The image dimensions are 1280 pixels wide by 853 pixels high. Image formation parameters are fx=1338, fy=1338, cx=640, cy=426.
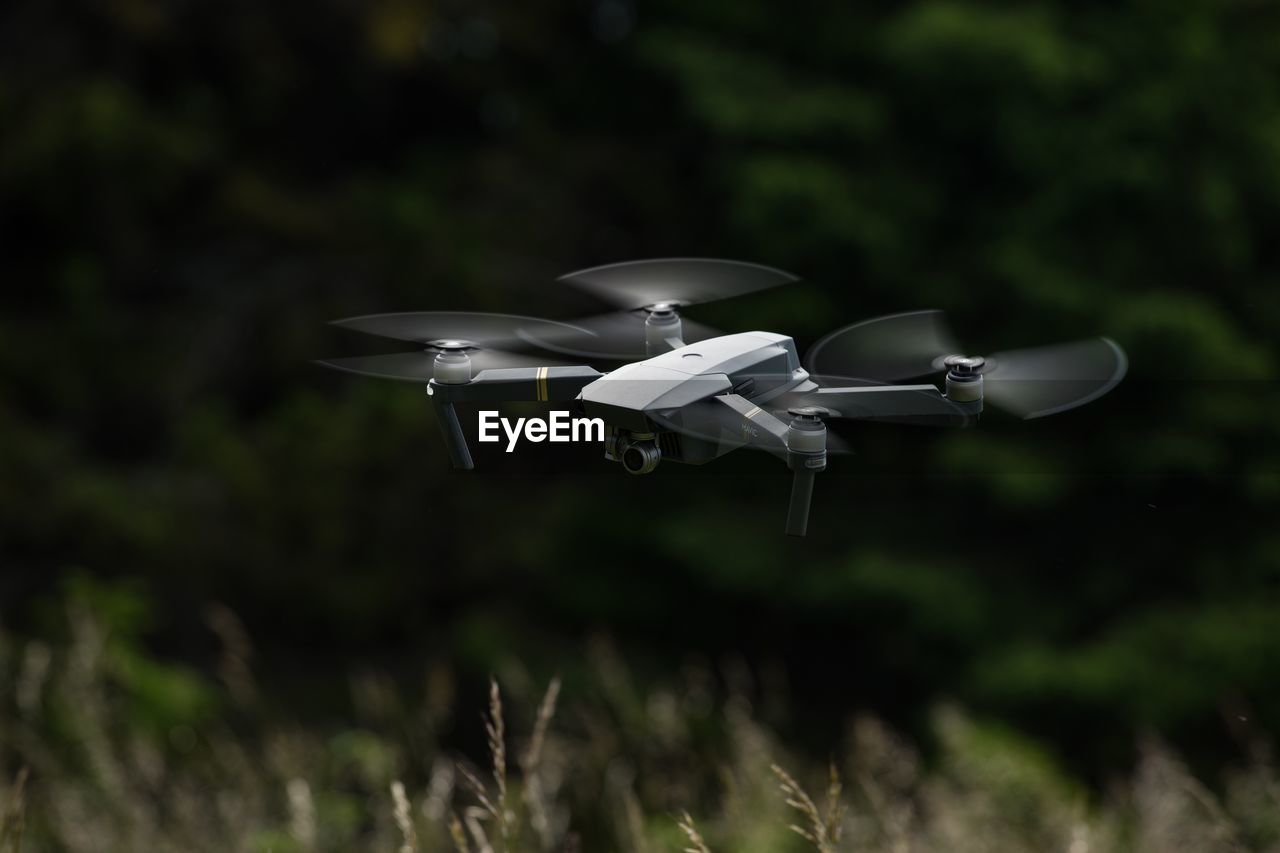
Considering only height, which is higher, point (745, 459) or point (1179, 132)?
point (1179, 132)

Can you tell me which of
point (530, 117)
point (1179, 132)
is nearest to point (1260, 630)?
point (1179, 132)

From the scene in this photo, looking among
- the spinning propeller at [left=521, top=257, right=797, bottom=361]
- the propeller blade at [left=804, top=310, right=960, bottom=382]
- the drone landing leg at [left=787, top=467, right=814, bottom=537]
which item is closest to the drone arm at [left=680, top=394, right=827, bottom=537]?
the drone landing leg at [left=787, top=467, right=814, bottom=537]

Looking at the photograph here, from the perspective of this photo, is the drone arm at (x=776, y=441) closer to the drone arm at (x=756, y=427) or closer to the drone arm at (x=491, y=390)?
the drone arm at (x=756, y=427)

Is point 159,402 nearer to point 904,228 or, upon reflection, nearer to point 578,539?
point 578,539

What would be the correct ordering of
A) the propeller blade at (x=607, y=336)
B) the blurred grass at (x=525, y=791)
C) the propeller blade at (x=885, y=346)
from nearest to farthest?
the propeller blade at (x=885, y=346), the propeller blade at (x=607, y=336), the blurred grass at (x=525, y=791)

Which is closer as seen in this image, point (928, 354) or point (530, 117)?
point (928, 354)

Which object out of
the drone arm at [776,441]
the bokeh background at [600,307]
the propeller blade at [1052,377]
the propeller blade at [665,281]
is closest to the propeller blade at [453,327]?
the propeller blade at [665,281]

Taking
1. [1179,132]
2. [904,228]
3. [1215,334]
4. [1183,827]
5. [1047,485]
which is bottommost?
[1183,827]

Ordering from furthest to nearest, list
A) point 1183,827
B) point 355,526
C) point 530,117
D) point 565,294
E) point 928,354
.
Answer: point 530,117 < point 565,294 < point 355,526 < point 1183,827 < point 928,354
